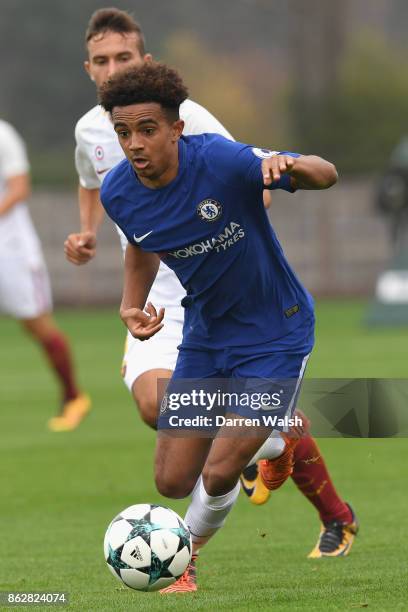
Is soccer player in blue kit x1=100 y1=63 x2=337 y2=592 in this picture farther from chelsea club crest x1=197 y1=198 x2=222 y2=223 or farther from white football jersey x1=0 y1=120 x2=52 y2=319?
white football jersey x1=0 y1=120 x2=52 y2=319

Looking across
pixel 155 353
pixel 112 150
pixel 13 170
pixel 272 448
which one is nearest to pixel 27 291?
pixel 13 170

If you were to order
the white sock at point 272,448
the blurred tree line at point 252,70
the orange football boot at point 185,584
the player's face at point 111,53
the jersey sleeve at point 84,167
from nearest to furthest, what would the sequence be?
the orange football boot at point 185,584, the white sock at point 272,448, the player's face at point 111,53, the jersey sleeve at point 84,167, the blurred tree line at point 252,70

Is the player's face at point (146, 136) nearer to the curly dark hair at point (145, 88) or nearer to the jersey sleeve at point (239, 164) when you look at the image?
the curly dark hair at point (145, 88)

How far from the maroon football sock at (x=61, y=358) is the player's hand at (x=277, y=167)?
744 centimetres

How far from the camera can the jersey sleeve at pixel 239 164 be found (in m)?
5.62

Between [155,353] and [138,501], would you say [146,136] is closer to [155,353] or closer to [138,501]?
[155,353]

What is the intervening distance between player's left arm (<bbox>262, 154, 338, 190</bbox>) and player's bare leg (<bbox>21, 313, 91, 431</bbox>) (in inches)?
291

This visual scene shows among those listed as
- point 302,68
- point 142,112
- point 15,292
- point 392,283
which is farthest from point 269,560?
point 302,68

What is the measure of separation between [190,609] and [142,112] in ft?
6.34

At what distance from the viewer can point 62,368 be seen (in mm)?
12641

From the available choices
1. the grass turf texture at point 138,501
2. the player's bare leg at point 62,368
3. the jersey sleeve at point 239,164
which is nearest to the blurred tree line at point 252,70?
the grass turf texture at point 138,501

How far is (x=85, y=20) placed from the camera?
146ft

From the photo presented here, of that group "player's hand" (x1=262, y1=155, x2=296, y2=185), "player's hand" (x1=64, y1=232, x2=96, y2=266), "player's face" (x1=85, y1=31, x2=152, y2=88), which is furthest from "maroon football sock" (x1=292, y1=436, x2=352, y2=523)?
"player's face" (x1=85, y1=31, x2=152, y2=88)

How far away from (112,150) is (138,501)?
Answer: 96.4 inches
